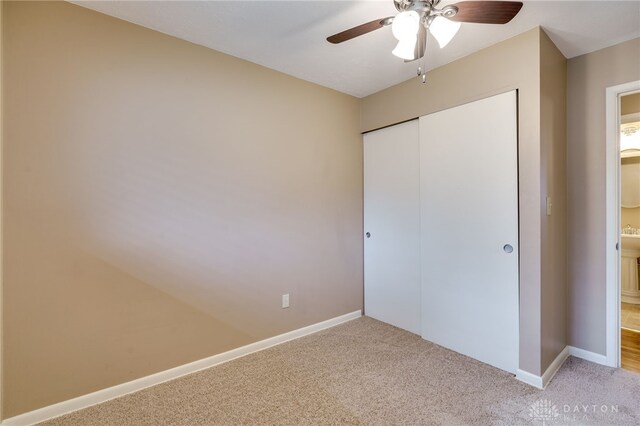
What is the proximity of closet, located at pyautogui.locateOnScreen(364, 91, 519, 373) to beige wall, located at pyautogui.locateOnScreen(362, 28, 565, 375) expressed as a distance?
0.21 feet

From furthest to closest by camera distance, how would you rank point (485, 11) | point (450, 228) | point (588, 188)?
point (450, 228) → point (588, 188) → point (485, 11)

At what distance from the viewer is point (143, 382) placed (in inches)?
78.9

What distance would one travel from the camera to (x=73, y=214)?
178 cm

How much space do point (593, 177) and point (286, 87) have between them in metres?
2.66

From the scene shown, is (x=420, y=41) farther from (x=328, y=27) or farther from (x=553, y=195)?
(x=553, y=195)

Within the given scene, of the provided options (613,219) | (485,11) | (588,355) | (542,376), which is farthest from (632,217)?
(485,11)

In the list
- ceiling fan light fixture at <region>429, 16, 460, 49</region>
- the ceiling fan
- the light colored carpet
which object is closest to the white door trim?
the light colored carpet

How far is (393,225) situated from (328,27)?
189 cm

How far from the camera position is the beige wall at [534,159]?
199 centimetres

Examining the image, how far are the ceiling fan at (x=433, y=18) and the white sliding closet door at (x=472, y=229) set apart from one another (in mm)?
923

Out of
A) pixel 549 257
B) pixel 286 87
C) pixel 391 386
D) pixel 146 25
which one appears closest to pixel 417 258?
pixel 549 257

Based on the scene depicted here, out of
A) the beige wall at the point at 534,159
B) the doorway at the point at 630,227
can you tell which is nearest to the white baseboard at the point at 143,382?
the beige wall at the point at 534,159

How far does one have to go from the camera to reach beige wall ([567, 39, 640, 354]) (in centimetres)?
226

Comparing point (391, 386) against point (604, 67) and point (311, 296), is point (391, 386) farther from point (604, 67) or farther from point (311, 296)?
point (604, 67)
